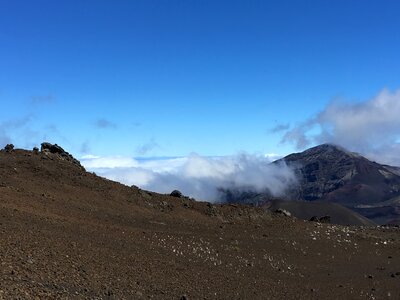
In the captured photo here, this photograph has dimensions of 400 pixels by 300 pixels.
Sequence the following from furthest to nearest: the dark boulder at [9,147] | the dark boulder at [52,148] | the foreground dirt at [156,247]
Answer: the dark boulder at [52,148] → the dark boulder at [9,147] → the foreground dirt at [156,247]

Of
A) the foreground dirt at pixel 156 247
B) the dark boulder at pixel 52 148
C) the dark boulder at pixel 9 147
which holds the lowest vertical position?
the foreground dirt at pixel 156 247

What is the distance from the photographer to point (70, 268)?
49.1 ft

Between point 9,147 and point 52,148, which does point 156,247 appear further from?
point 52,148

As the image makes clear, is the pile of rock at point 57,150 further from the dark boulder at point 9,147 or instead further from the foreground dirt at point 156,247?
the dark boulder at point 9,147

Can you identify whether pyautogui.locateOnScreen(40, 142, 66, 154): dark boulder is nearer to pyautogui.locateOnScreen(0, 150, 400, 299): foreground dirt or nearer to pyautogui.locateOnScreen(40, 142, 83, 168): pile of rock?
pyautogui.locateOnScreen(40, 142, 83, 168): pile of rock

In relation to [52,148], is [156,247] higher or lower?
Result: lower

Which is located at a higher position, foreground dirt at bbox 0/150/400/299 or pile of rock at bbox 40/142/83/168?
pile of rock at bbox 40/142/83/168

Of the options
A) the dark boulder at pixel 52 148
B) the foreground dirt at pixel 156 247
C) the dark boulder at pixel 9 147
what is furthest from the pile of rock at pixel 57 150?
the dark boulder at pixel 9 147

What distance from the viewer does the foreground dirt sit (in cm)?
1493

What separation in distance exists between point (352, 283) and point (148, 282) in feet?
42.2

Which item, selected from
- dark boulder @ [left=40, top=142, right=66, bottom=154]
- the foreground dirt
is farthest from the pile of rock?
the foreground dirt

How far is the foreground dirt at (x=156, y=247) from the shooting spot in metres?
14.9

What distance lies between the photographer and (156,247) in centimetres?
2147

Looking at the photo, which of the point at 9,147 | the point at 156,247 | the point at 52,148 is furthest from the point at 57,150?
the point at 156,247
